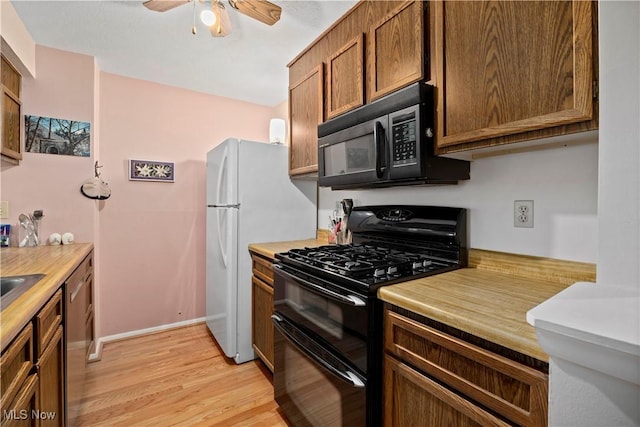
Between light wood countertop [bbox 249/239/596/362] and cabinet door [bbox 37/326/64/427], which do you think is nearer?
light wood countertop [bbox 249/239/596/362]

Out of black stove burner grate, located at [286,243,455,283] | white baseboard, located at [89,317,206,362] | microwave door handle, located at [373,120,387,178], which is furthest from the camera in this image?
white baseboard, located at [89,317,206,362]

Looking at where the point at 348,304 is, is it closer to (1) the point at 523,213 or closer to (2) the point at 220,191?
(1) the point at 523,213

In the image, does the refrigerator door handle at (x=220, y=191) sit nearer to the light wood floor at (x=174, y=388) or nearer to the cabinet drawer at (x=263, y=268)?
the cabinet drawer at (x=263, y=268)

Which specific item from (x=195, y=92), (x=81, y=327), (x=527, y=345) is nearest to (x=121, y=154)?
(x=195, y=92)

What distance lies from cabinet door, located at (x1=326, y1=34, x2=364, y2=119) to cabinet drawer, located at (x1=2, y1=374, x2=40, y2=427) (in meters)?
1.80

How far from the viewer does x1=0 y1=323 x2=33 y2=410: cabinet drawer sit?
780 millimetres

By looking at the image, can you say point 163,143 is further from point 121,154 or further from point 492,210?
point 492,210

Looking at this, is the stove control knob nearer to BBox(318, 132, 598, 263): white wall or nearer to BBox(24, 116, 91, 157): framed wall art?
BBox(318, 132, 598, 263): white wall

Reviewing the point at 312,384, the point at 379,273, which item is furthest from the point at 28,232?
the point at 379,273

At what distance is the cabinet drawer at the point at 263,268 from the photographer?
2.02m

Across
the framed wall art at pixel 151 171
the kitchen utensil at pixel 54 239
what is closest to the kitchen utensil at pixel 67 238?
the kitchen utensil at pixel 54 239

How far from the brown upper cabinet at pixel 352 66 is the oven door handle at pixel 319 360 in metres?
1.07

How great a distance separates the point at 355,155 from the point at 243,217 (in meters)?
1.06

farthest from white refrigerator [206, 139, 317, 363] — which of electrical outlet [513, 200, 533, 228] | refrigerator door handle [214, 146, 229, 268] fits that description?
electrical outlet [513, 200, 533, 228]
